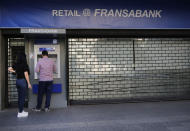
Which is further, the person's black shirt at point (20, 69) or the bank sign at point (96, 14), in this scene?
the bank sign at point (96, 14)

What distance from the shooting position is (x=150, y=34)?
22.8ft

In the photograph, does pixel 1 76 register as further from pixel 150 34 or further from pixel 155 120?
pixel 150 34

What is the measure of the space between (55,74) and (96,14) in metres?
2.39

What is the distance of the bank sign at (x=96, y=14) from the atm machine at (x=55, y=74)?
1.87ft

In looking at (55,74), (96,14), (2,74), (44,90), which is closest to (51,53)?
(55,74)

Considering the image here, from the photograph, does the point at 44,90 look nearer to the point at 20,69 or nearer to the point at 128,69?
the point at 20,69

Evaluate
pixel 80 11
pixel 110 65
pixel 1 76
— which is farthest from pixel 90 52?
pixel 1 76

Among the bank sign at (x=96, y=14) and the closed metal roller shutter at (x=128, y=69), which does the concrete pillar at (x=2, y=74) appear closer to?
the bank sign at (x=96, y=14)

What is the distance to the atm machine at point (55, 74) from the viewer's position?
6.27 metres

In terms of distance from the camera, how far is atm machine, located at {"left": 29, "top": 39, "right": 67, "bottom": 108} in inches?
247

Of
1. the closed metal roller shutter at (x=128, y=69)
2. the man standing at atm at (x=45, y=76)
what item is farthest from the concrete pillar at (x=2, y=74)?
the closed metal roller shutter at (x=128, y=69)

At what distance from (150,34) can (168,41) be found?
105 cm

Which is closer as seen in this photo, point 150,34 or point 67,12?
point 67,12

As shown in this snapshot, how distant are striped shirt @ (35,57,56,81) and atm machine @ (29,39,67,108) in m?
0.50
